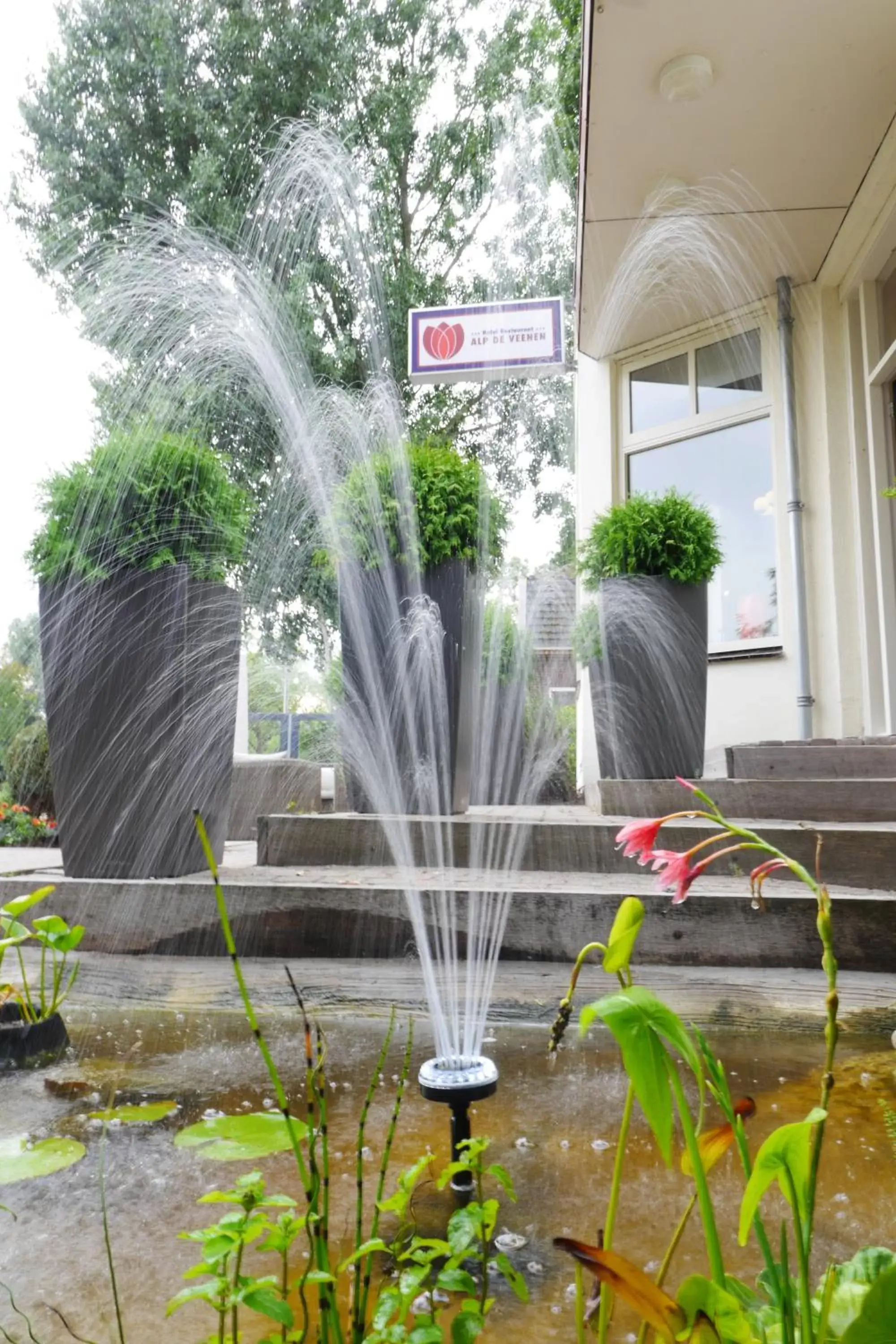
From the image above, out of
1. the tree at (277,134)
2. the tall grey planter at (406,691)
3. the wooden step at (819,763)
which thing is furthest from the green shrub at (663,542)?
the tree at (277,134)

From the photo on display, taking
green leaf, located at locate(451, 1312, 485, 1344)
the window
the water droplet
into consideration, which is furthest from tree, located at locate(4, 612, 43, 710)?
green leaf, located at locate(451, 1312, 485, 1344)

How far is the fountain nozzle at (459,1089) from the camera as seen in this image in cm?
128

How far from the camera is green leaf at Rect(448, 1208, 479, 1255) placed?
0.81 m

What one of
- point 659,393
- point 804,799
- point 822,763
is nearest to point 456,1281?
point 804,799

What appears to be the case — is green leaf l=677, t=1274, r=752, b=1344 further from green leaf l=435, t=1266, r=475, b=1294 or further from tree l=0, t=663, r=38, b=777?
tree l=0, t=663, r=38, b=777

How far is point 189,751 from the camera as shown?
10.6ft

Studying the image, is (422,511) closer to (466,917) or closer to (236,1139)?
(466,917)

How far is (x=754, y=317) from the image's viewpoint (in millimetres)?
6246


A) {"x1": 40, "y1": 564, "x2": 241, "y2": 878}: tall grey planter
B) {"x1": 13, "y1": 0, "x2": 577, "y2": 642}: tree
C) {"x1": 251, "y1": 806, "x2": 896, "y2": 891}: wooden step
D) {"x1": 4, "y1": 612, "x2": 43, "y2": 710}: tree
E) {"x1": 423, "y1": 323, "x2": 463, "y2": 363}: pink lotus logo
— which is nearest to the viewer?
{"x1": 251, "y1": 806, "x2": 896, "y2": 891}: wooden step

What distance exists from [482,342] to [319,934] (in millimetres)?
3742

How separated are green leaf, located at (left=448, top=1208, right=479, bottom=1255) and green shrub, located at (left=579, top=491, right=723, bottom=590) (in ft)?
12.3

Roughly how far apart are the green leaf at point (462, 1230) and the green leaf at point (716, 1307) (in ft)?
0.73

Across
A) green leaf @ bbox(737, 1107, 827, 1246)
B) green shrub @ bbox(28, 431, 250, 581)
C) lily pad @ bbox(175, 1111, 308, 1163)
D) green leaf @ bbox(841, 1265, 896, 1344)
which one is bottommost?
lily pad @ bbox(175, 1111, 308, 1163)

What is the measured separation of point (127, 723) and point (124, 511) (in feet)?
2.44
